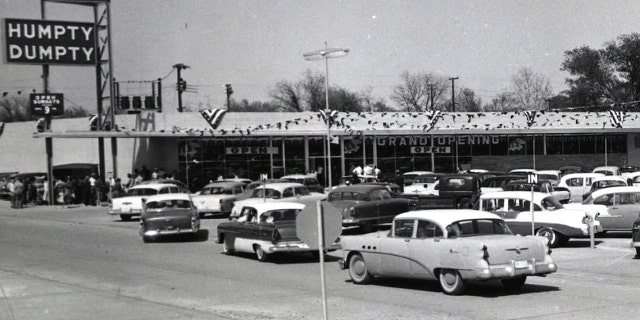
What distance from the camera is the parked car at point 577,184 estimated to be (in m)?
34.2

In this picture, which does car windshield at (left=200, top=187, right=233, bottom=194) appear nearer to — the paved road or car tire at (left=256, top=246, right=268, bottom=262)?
the paved road

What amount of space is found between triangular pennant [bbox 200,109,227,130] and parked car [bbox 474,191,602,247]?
96.4 feet

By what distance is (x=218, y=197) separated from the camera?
33688 mm

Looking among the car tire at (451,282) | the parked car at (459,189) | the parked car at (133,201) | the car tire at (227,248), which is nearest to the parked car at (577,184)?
the parked car at (459,189)

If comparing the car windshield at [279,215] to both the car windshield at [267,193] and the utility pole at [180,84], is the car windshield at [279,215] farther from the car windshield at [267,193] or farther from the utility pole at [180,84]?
the utility pole at [180,84]

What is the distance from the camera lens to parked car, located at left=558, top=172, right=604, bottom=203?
34.2 metres

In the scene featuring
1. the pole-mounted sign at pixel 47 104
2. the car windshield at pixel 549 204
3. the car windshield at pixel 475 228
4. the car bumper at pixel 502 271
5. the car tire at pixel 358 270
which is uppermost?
the pole-mounted sign at pixel 47 104

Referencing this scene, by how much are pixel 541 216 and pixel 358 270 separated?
288 inches

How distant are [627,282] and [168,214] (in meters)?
13.8

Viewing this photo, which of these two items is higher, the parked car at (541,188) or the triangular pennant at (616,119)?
the triangular pennant at (616,119)

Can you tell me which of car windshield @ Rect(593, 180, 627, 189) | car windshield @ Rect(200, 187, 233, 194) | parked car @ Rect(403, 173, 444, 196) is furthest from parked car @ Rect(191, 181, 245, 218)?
car windshield @ Rect(593, 180, 627, 189)

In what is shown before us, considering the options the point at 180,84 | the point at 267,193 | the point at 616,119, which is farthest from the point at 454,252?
the point at 180,84

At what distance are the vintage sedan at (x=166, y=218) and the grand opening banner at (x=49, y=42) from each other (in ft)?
83.7

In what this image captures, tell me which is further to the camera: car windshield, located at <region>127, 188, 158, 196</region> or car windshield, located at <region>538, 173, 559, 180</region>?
car windshield, located at <region>538, 173, 559, 180</region>
